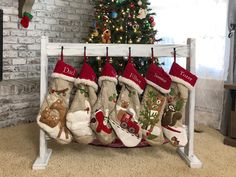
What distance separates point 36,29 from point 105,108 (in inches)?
67.7

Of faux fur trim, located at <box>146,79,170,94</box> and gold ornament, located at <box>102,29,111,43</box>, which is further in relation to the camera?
gold ornament, located at <box>102,29,111,43</box>

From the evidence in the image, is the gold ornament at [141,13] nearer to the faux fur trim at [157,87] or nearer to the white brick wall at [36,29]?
the faux fur trim at [157,87]

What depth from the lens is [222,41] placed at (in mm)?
2910

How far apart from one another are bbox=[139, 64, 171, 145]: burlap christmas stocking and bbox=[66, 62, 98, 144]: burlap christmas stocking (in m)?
0.34

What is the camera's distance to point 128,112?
1899 mm

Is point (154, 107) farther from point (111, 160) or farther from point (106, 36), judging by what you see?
point (106, 36)

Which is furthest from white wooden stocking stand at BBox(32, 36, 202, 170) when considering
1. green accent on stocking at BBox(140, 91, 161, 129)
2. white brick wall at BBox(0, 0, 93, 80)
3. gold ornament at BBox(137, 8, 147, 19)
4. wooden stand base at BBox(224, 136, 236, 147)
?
white brick wall at BBox(0, 0, 93, 80)

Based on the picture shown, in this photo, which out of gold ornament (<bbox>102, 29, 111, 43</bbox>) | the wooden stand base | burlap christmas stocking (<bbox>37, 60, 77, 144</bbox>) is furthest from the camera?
gold ornament (<bbox>102, 29, 111, 43</bbox>)

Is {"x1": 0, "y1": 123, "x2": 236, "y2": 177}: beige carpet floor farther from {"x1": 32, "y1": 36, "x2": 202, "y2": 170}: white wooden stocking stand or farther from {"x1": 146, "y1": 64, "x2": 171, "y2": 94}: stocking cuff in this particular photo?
{"x1": 146, "y1": 64, "x2": 171, "y2": 94}: stocking cuff

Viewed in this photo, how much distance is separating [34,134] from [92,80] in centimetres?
111

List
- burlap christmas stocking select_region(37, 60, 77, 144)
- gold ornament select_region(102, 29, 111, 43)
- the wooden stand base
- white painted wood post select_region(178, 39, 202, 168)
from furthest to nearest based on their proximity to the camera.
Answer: gold ornament select_region(102, 29, 111, 43), the wooden stand base, white painted wood post select_region(178, 39, 202, 168), burlap christmas stocking select_region(37, 60, 77, 144)

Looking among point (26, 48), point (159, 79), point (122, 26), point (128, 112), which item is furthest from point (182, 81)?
point (26, 48)

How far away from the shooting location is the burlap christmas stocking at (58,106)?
72.2 inches

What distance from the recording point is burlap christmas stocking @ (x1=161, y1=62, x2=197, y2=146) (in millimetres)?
1925
